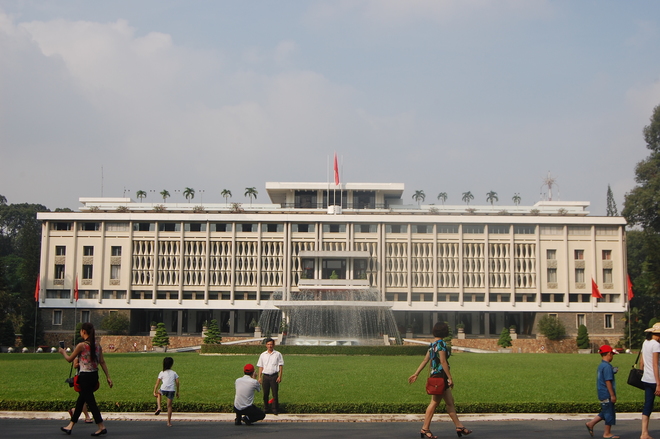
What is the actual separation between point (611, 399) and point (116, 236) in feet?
233

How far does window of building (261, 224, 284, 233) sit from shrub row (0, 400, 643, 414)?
204ft

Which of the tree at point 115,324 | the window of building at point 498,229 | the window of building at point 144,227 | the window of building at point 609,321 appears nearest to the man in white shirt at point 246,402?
the tree at point 115,324

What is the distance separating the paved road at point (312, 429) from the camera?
1316 centimetres

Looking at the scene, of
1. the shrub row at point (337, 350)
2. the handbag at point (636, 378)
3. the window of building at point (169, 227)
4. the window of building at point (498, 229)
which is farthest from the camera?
the window of building at point (498, 229)

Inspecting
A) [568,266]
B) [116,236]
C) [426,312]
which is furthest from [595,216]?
[116,236]

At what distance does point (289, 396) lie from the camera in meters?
18.5

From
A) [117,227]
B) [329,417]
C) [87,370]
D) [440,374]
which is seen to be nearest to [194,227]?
[117,227]

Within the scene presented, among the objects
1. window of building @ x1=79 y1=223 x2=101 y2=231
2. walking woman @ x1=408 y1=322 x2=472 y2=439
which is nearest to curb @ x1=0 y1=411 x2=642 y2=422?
walking woman @ x1=408 y1=322 x2=472 y2=439

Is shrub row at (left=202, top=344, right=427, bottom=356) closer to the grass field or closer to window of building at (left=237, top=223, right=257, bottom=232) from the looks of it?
the grass field

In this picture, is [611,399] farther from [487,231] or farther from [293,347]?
[487,231]

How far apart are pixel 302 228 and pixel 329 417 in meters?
63.7

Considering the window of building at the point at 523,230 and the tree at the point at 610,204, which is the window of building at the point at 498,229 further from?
the tree at the point at 610,204

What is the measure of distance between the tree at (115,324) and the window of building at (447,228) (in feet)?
116

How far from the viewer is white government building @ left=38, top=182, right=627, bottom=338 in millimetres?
76438
